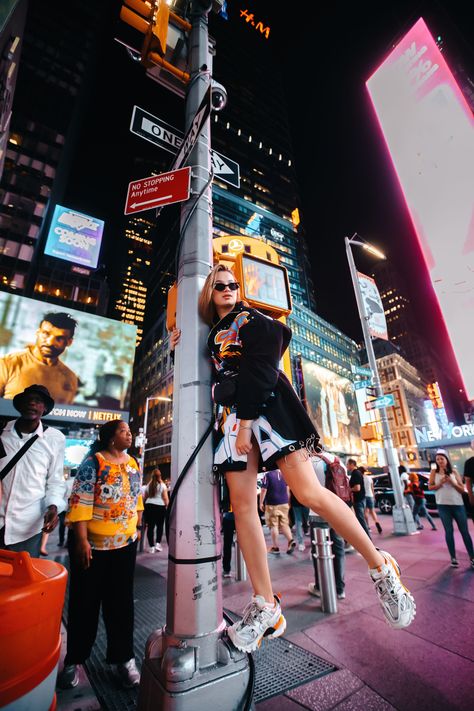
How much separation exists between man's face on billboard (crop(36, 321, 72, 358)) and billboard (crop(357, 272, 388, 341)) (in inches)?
1214

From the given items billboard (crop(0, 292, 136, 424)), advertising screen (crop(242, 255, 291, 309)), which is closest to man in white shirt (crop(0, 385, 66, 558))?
advertising screen (crop(242, 255, 291, 309))

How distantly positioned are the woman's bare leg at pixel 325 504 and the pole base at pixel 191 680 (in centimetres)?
94

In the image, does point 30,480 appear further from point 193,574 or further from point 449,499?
point 449,499

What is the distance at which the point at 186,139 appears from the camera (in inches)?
118

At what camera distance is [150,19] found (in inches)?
144

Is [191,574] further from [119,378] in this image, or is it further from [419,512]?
[119,378]

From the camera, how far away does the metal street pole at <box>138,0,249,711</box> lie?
1.63 metres

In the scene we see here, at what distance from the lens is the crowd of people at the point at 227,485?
190cm

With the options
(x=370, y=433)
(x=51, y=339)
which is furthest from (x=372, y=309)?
(x=51, y=339)

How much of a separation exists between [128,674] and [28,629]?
2007 millimetres

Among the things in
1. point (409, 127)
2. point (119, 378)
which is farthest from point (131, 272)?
point (409, 127)

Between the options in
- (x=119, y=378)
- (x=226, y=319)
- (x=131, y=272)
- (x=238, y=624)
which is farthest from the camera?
(x=131, y=272)

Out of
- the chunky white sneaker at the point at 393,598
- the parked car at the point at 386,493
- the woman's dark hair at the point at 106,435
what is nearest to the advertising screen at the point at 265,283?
the woman's dark hair at the point at 106,435

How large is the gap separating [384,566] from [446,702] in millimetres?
1162
